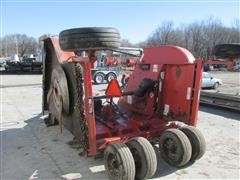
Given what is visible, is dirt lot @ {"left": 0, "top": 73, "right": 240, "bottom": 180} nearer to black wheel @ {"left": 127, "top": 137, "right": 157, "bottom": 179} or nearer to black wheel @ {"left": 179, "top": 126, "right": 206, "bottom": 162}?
black wheel @ {"left": 179, "top": 126, "right": 206, "bottom": 162}

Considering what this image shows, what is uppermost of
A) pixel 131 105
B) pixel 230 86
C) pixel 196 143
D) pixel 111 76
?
pixel 131 105

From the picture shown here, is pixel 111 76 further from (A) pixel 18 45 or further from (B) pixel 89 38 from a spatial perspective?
(A) pixel 18 45

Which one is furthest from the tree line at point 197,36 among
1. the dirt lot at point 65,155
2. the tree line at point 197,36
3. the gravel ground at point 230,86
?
the dirt lot at point 65,155

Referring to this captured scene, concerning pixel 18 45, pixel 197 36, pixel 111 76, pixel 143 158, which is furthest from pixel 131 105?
pixel 18 45

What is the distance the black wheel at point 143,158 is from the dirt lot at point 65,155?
373 millimetres

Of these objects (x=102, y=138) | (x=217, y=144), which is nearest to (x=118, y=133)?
(x=102, y=138)

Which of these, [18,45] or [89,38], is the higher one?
[18,45]

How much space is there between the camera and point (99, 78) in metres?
20.6

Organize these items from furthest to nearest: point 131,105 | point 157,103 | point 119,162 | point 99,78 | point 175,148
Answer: point 99,78, point 131,105, point 157,103, point 175,148, point 119,162

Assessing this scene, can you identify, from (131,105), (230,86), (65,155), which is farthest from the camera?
(230,86)

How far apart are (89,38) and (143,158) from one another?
6.13 feet

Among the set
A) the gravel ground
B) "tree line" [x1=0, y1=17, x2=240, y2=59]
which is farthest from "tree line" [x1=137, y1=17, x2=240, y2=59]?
the gravel ground

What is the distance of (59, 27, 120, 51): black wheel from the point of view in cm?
447

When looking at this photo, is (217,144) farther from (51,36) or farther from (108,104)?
(51,36)
